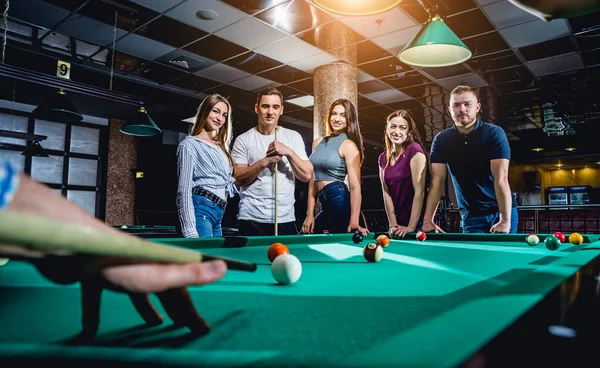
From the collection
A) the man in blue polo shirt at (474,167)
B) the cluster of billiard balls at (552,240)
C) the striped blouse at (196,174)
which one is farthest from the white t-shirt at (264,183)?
the cluster of billiard balls at (552,240)

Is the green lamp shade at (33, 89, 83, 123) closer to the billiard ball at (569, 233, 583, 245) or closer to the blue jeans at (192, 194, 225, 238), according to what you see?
the blue jeans at (192, 194, 225, 238)

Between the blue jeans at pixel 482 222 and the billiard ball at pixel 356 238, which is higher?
the blue jeans at pixel 482 222

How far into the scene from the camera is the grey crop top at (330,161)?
126 inches

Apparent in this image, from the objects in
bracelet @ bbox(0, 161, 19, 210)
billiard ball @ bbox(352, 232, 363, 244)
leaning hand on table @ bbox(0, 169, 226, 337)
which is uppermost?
bracelet @ bbox(0, 161, 19, 210)

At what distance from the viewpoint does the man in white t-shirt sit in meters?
3.01

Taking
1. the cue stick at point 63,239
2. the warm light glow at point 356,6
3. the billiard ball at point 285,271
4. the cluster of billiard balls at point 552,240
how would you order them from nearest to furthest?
1. the cue stick at point 63,239
2. the billiard ball at point 285,271
3. the cluster of billiard balls at point 552,240
4. the warm light glow at point 356,6

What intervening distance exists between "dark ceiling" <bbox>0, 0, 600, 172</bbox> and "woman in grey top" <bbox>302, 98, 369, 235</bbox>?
7.56ft

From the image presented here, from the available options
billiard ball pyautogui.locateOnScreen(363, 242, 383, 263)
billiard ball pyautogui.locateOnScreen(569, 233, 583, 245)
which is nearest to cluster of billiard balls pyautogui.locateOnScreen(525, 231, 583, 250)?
billiard ball pyautogui.locateOnScreen(569, 233, 583, 245)

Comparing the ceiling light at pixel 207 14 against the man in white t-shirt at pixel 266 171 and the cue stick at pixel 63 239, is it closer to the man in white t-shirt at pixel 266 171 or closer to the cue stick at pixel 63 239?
the man in white t-shirt at pixel 266 171

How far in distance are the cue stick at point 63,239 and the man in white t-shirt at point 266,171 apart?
7.93ft

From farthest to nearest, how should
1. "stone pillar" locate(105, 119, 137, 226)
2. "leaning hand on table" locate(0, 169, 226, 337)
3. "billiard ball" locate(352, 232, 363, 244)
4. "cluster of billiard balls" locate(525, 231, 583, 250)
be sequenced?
"stone pillar" locate(105, 119, 137, 226), "billiard ball" locate(352, 232, 363, 244), "cluster of billiard balls" locate(525, 231, 583, 250), "leaning hand on table" locate(0, 169, 226, 337)

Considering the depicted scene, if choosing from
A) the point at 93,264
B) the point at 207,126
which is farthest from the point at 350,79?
the point at 93,264

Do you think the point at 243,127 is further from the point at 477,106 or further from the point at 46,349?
the point at 46,349

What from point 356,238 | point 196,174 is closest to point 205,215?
point 196,174
